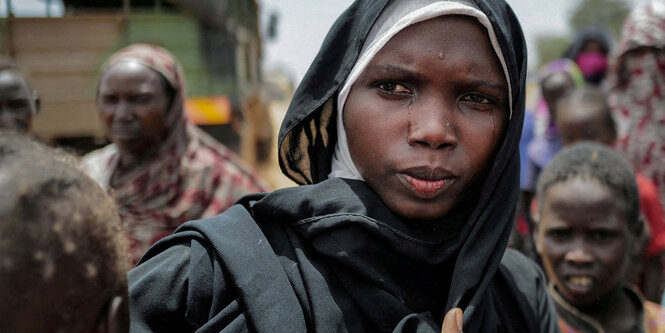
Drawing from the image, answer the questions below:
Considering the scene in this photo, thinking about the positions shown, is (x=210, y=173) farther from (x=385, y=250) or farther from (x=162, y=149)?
(x=385, y=250)

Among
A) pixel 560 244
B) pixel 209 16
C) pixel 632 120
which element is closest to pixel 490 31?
pixel 560 244

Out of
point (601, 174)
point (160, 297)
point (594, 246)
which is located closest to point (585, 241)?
point (594, 246)

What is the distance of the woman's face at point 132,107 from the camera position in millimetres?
3557

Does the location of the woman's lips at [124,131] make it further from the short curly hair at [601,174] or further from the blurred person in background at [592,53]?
the blurred person in background at [592,53]

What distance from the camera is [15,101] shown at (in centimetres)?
352

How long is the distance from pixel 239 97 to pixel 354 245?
29.7 ft

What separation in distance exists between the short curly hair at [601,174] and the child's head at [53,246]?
6.77 ft

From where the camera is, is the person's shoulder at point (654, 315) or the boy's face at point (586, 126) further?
the boy's face at point (586, 126)

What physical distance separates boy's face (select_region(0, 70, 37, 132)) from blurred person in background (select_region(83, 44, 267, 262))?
1.22ft

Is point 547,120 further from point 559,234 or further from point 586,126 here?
point 559,234

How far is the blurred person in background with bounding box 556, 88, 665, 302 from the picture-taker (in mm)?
3242

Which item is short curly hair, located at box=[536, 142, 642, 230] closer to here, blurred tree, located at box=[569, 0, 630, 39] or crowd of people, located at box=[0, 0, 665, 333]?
crowd of people, located at box=[0, 0, 665, 333]

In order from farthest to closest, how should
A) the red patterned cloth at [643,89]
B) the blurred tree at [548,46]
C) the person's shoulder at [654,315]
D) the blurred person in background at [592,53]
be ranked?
the blurred tree at [548,46]
the blurred person in background at [592,53]
the red patterned cloth at [643,89]
the person's shoulder at [654,315]

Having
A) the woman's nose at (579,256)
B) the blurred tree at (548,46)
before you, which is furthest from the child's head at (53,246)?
the blurred tree at (548,46)
